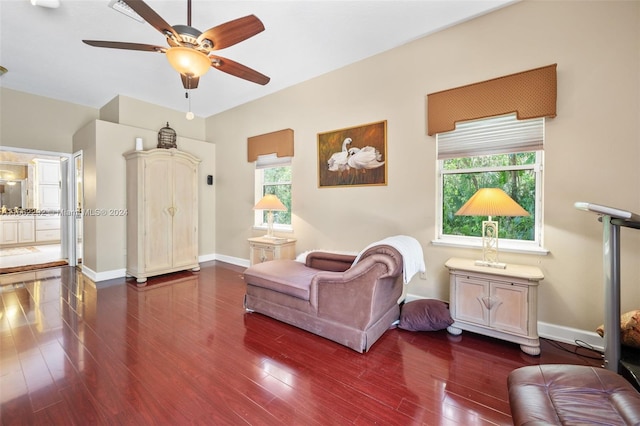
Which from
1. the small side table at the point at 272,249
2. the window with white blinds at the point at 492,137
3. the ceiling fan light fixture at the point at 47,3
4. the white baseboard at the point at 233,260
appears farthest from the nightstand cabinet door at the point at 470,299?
the ceiling fan light fixture at the point at 47,3

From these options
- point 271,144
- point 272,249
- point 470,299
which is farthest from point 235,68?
point 470,299

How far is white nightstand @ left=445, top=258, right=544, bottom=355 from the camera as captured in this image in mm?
2119

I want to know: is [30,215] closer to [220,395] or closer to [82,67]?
[82,67]

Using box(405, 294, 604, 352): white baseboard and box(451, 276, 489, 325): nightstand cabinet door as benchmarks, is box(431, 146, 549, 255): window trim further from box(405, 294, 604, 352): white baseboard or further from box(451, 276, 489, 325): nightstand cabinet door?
box(405, 294, 604, 352): white baseboard

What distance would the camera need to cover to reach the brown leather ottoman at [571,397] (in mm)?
1032

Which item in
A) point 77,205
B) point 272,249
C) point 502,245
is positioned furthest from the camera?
point 77,205

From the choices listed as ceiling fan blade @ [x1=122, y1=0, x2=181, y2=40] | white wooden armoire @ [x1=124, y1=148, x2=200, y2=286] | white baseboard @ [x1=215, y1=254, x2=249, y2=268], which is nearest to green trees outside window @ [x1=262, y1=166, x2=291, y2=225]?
white baseboard @ [x1=215, y1=254, x2=249, y2=268]

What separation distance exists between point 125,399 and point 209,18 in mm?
3302

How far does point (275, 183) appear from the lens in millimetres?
4594

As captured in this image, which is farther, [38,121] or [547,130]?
[38,121]

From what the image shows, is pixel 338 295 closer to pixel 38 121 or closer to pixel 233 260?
pixel 233 260

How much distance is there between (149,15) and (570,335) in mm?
4141

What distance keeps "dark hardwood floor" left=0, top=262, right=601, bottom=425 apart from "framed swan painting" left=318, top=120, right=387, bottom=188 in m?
1.90

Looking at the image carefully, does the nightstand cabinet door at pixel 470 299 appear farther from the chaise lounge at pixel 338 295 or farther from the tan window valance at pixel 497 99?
the tan window valance at pixel 497 99
